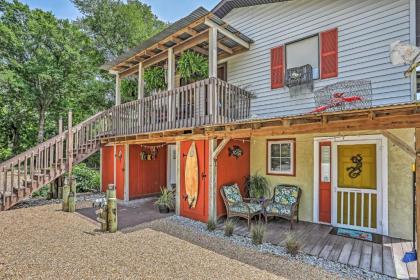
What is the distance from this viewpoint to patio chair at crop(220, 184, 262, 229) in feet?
19.0

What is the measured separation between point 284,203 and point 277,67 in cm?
378

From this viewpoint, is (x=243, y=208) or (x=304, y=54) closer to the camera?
(x=243, y=208)

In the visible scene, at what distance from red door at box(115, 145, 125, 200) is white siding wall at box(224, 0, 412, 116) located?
4.83m

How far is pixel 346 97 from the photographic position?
4.92 metres

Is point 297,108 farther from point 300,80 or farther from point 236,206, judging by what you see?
point 236,206

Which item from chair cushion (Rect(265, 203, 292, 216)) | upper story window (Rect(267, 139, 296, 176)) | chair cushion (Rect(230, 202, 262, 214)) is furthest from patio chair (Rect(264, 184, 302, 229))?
upper story window (Rect(267, 139, 296, 176))

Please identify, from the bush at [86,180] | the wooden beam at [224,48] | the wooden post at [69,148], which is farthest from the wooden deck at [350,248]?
the bush at [86,180]

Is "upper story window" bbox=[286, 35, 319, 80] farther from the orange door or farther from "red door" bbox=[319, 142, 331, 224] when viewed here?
the orange door

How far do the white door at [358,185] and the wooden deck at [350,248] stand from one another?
1.50ft

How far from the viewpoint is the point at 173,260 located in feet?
12.9

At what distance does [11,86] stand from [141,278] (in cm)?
1229

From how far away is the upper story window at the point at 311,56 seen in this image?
6051 millimetres

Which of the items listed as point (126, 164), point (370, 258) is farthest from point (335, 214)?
point (126, 164)

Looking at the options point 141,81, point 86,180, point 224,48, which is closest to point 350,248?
point 224,48
